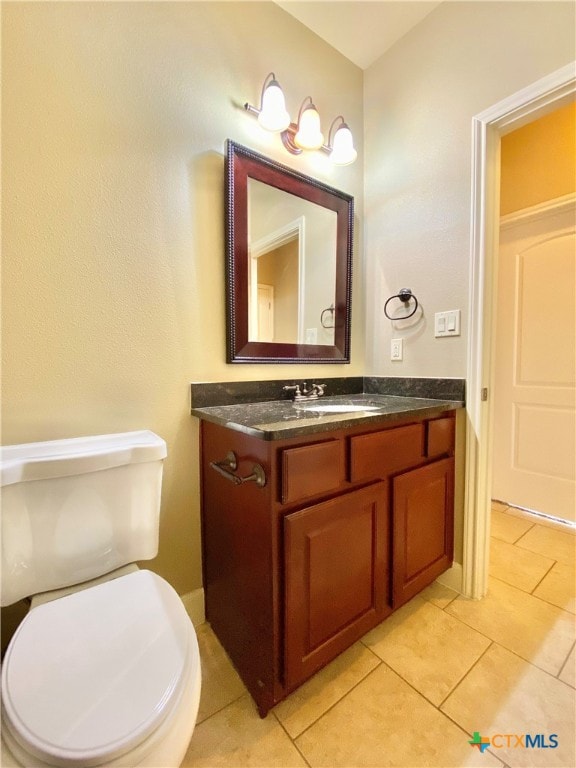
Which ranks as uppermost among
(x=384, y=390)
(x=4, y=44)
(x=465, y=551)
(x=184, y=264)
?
(x=4, y=44)

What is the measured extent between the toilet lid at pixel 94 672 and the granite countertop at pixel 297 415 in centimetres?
48

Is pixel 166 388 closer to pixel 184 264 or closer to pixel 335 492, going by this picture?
pixel 184 264

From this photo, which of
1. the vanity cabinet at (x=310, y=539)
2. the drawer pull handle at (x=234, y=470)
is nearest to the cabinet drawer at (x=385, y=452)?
the vanity cabinet at (x=310, y=539)

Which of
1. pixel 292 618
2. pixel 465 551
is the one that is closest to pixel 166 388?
pixel 292 618

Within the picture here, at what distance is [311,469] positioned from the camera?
91 cm

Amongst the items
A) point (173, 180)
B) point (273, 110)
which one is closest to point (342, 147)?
point (273, 110)

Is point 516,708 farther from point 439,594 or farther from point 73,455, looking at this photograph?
point 73,455

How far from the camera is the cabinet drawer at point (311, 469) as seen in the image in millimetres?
862

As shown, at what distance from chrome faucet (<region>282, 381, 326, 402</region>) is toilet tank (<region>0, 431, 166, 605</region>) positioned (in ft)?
2.20

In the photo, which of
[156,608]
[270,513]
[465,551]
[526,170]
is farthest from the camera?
[526,170]

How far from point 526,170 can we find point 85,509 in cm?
302

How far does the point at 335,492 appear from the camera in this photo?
3.26 feet

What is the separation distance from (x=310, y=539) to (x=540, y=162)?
2.67 metres

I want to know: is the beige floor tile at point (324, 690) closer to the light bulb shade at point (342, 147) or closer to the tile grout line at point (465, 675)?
the tile grout line at point (465, 675)
